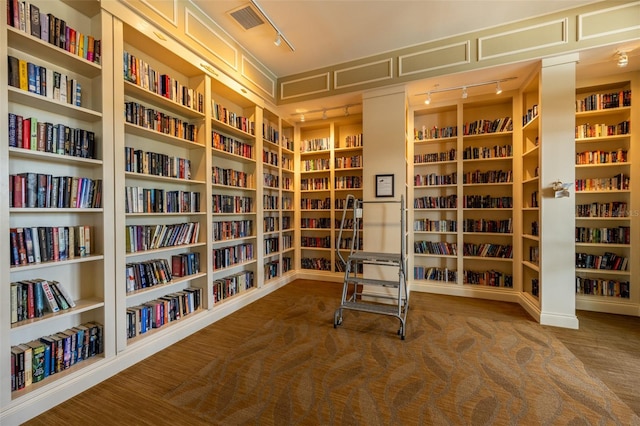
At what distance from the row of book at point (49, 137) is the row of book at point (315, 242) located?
3.27 m

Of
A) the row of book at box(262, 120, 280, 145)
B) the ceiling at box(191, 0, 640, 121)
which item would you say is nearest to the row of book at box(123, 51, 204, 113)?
the ceiling at box(191, 0, 640, 121)

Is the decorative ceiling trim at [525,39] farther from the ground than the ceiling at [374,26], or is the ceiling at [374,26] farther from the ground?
the ceiling at [374,26]

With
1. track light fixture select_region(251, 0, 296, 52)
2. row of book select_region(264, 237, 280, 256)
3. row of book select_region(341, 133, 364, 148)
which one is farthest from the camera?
row of book select_region(341, 133, 364, 148)

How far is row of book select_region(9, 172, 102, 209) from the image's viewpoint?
158 cm

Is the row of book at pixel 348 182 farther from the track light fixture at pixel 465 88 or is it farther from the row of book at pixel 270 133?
the track light fixture at pixel 465 88

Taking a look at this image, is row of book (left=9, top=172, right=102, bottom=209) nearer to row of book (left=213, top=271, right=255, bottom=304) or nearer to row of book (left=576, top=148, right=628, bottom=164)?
row of book (left=213, top=271, right=255, bottom=304)

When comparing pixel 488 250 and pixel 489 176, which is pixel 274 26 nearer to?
pixel 489 176

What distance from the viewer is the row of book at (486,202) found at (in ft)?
12.0

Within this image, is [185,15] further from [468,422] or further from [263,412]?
[468,422]

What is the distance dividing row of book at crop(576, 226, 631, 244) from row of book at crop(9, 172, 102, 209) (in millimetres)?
5085

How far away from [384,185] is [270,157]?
1.82m

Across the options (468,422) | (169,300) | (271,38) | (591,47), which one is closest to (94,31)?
(271,38)

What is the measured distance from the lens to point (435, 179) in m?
4.01

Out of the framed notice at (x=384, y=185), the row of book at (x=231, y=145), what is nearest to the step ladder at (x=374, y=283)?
the framed notice at (x=384, y=185)
